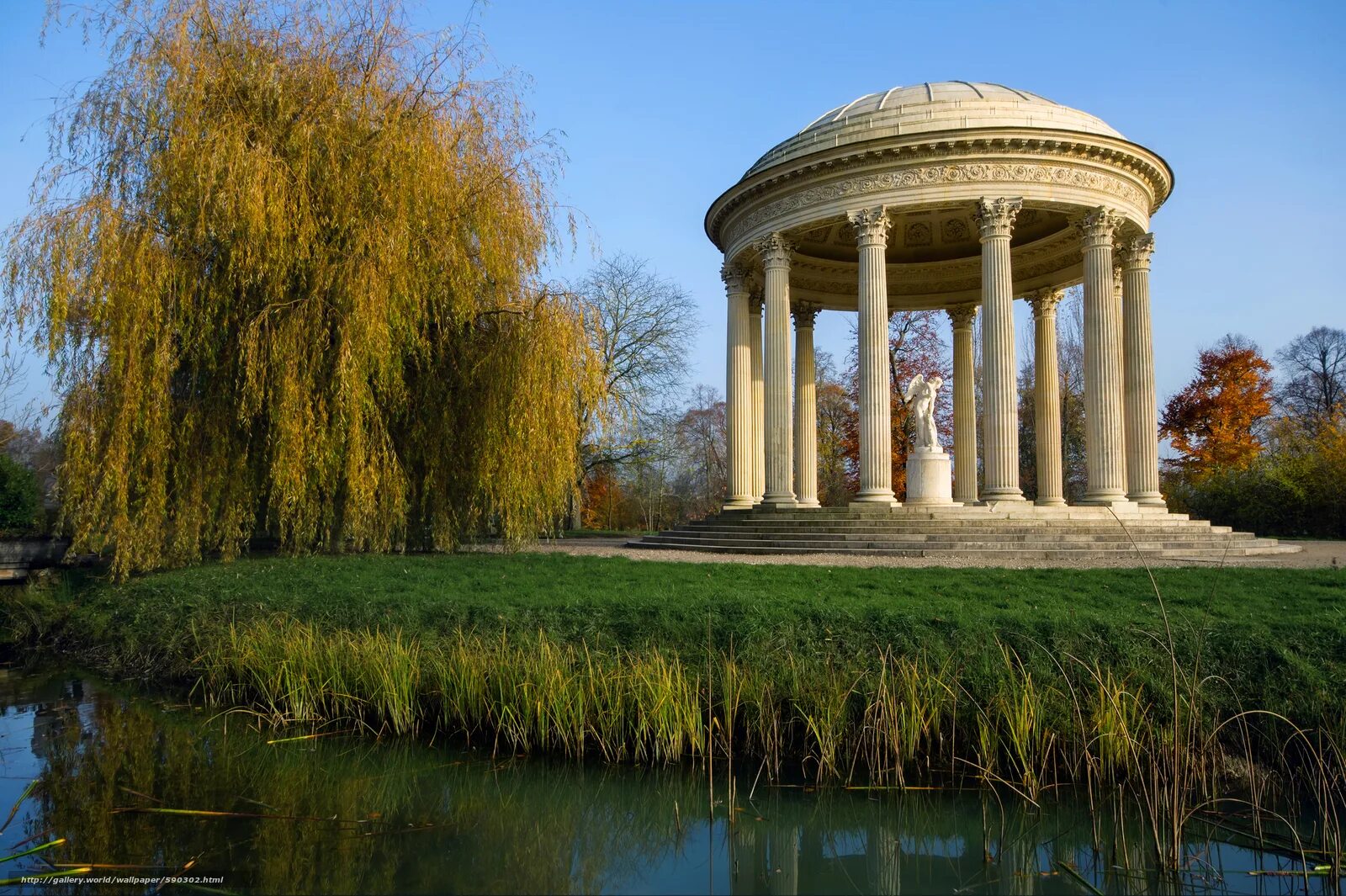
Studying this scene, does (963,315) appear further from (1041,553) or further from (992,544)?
(1041,553)

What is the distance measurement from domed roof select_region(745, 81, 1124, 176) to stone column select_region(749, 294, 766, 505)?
5.34 metres

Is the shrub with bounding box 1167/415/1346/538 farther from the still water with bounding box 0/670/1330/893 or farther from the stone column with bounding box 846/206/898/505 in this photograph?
the still water with bounding box 0/670/1330/893

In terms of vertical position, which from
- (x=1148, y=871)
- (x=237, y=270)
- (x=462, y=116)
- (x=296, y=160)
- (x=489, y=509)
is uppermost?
(x=462, y=116)

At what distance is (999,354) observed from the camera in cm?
2225

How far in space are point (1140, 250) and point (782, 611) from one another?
67.9 feet

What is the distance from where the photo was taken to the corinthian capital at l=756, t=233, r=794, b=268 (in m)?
25.4

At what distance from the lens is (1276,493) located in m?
29.1

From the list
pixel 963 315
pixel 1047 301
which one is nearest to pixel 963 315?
pixel 963 315

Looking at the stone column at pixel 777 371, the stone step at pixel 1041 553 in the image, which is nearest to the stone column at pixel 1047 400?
the stone step at pixel 1041 553

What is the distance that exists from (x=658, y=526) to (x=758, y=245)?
94.4 feet

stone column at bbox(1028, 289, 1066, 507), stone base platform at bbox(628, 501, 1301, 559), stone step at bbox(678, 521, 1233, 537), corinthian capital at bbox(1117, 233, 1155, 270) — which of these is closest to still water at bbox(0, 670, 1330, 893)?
stone base platform at bbox(628, 501, 1301, 559)

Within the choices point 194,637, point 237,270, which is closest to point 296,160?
point 237,270

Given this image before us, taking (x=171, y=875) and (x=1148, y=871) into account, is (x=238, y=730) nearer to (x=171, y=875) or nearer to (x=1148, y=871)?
(x=171, y=875)

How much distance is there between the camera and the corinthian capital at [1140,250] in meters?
24.4
